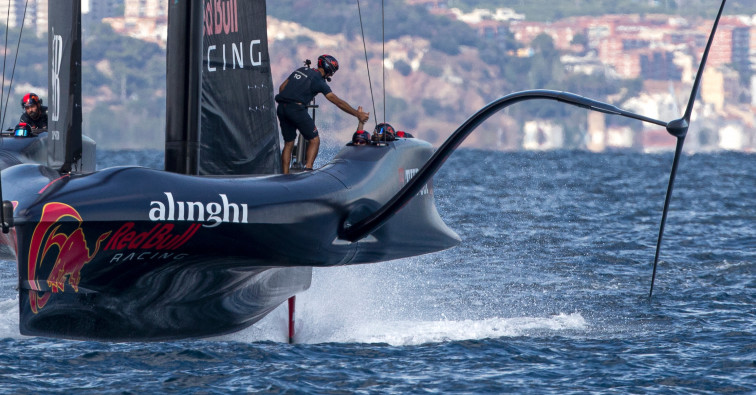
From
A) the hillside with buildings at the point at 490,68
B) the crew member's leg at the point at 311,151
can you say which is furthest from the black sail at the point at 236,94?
the hillside with buildings at the point at 490,68

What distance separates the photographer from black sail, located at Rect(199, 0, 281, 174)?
9094mm

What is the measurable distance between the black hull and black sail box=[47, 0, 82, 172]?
0.59 metres

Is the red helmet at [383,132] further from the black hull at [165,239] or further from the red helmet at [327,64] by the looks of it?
the red helmet at [327,64]

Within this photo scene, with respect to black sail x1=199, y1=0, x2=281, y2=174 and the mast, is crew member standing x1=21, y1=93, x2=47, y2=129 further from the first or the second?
the mast

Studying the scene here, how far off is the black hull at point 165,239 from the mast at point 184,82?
929mm

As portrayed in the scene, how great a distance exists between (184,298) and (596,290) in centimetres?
548


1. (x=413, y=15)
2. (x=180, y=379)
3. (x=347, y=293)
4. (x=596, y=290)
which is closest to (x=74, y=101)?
(x=180, y=379)

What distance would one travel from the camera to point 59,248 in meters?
6.95

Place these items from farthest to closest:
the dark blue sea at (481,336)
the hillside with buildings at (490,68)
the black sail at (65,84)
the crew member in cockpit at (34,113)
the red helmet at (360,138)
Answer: the hillside with buildings at (490,68) → the crew member in cockpit at (34,113) → the red helmet at (360,138) → the black sail at (65,84) → the dark blue sea at (481,336)

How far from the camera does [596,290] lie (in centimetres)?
1202

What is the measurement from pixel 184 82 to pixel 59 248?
79.0 inches

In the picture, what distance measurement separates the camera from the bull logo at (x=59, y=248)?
6895 mm

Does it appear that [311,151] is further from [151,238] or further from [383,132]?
[151,238]

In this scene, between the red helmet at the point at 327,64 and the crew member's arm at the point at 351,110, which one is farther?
the red helmet at the point at 327,64
